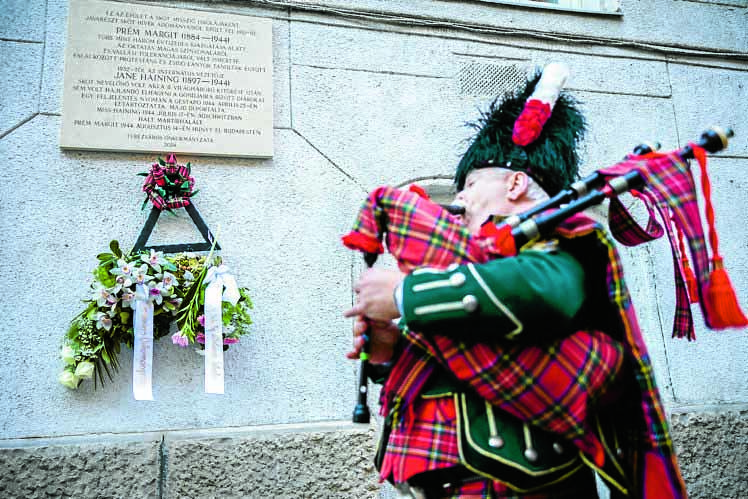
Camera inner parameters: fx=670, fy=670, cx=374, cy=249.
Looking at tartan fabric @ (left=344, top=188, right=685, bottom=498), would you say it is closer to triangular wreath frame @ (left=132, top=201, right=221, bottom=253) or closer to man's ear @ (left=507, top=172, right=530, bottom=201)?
man's ear @ (left=507, top=172, right=530, bottom=201)

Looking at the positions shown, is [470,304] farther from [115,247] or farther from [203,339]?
[115,247]

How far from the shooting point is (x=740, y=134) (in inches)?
185

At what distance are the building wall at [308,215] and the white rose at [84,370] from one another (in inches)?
4.4

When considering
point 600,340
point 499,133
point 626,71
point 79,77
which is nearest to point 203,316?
point 79,77

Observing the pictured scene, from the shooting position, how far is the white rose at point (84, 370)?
3262 mm

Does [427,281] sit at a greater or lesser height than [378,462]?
greater

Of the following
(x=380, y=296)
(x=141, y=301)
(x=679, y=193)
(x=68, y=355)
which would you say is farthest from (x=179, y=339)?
(x=679, y=193)

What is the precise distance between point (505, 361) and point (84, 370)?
94.8 inches

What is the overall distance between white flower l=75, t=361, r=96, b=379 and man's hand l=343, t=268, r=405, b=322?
2053 mm

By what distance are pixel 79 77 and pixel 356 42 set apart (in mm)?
1677

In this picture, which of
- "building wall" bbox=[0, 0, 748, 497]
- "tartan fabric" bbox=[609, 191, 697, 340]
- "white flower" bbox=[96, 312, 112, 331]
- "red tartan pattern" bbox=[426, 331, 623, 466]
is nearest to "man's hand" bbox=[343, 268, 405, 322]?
"red tartan pattern" bbox=[426, 331, 623, 466]

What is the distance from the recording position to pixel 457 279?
158 cm

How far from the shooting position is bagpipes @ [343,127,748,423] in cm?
169

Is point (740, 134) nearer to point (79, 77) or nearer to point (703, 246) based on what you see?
point (703, 246)
